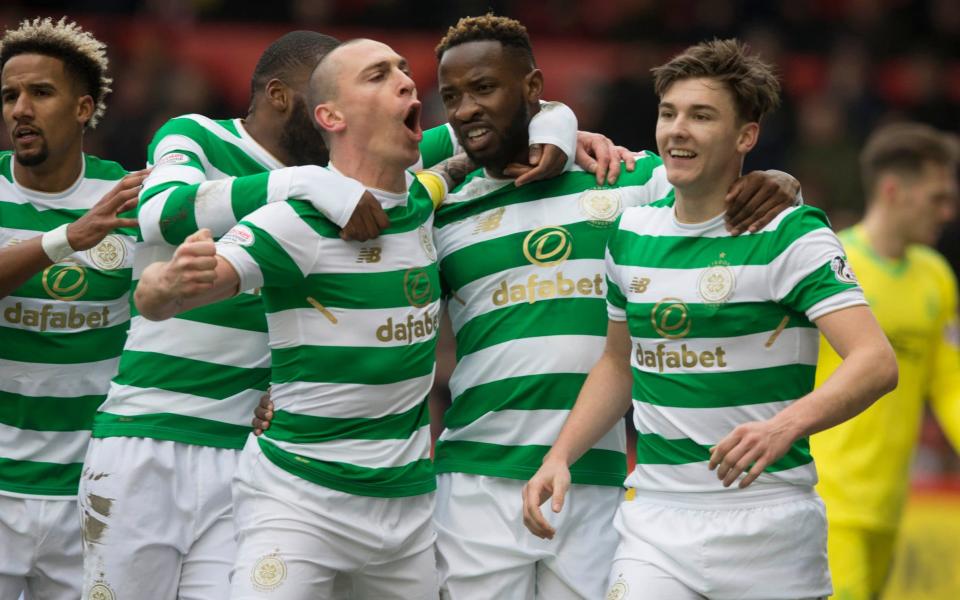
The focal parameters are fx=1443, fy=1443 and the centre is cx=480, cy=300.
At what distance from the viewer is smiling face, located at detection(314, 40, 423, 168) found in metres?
4.59

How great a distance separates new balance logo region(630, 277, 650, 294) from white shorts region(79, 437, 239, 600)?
155 centimetres

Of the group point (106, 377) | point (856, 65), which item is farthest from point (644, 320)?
point (856, 65)

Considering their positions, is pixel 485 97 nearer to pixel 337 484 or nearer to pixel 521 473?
pixel 521 473

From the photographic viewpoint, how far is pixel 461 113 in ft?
16.6

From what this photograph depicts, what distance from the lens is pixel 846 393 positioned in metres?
3.97

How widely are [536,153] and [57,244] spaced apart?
1.67m

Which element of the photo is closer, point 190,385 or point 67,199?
point 190,385

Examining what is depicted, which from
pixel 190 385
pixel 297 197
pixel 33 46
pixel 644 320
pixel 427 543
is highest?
pixel 33 46

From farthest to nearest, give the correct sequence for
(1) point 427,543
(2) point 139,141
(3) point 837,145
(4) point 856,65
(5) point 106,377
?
(4) point 856,65
(3) point 837,145
(2) point 139,141
(5) point 106,377
(1) point 427,543

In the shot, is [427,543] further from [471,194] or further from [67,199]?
[67,199]

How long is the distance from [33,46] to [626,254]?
95.3 inches

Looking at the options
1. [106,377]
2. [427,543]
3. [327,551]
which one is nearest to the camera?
[327,551]

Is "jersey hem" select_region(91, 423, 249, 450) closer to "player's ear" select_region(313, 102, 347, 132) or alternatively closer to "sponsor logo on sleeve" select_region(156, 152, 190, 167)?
"sponsor logo on sleeve" select_region(156, 152, 190, 167)

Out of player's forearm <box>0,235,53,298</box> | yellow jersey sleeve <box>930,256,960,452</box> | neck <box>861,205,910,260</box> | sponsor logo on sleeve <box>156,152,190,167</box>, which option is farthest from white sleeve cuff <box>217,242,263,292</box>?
yellow jersey sleeve <box>930,256,960,452</box>
